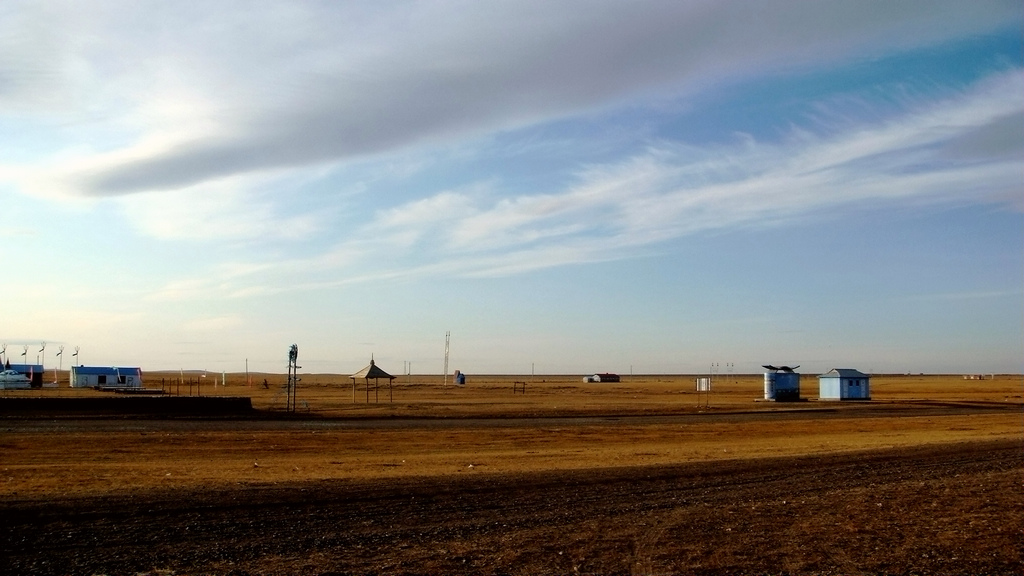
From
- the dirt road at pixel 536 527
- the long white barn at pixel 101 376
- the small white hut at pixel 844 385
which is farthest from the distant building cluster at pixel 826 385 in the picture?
the long white barn at pixel 101 376

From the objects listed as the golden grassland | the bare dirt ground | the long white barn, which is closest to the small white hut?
the golden grassland

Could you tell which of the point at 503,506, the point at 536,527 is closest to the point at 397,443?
the point at 503,506

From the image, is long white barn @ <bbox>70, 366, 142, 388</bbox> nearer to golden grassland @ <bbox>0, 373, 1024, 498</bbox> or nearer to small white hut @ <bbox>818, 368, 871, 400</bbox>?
golden grassland @ <bbox>0, 373, 1024, 498</bbox>

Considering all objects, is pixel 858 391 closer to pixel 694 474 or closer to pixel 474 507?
pixel 694 474

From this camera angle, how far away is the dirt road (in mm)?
10602

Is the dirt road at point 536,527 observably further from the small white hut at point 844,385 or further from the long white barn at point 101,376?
the long white barn at point 101,376

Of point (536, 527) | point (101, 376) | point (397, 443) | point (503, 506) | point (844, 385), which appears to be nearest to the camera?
point (536, 527)

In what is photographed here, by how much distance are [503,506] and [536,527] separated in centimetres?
190

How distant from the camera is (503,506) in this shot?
47.9 feet

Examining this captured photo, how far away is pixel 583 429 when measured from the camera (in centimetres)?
3675

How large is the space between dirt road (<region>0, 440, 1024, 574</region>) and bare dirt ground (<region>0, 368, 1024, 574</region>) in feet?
0.16

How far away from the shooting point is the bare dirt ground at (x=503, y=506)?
35.5ft

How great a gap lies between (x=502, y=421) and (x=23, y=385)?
68492 mm

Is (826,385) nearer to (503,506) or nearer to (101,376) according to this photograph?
(503,506)
